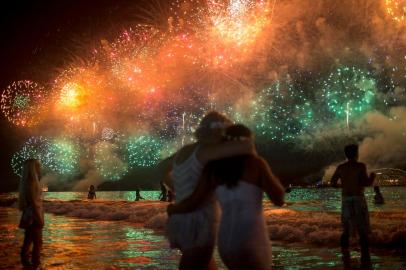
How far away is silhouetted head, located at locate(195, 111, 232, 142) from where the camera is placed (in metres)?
4.32

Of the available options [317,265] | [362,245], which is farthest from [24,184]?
[362,245]

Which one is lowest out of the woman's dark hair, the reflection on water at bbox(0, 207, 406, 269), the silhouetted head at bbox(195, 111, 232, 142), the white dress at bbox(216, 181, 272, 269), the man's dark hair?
the reflection on water at bbox(0, 207, 406, 269)

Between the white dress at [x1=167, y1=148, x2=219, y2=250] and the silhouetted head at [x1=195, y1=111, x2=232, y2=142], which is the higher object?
the silhouetted head at [x1=195, y1=111, x2=232, y2=142]

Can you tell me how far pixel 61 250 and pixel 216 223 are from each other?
7372 mm

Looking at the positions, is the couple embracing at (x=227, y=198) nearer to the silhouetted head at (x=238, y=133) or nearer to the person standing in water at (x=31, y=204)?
the silhouetted head at (x=238, y=133)

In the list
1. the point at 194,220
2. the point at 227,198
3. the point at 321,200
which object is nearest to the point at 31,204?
the point at 194,220

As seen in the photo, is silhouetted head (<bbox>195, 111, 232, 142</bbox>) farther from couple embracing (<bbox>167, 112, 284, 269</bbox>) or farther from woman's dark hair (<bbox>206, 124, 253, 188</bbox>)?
woman's dark hair (<bbox>206, 124, 253, 188</bbox>)

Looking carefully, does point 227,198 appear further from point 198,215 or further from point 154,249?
point 154,249

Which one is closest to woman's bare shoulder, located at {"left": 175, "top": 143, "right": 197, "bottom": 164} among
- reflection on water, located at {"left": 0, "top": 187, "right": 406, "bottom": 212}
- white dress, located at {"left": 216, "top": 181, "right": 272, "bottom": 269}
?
white dress, located at {"left": 216, "top": 181, "right": 272, "bottom": 269}

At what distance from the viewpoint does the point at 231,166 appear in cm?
388

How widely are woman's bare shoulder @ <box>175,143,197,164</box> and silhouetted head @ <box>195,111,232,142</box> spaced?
15cm

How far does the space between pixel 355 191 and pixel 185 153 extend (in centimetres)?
515

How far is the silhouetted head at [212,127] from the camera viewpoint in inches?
170

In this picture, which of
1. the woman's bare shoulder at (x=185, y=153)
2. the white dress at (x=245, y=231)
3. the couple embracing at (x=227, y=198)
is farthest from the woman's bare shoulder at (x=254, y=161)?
the woman's bare shoulder at (x=185, y=153)
